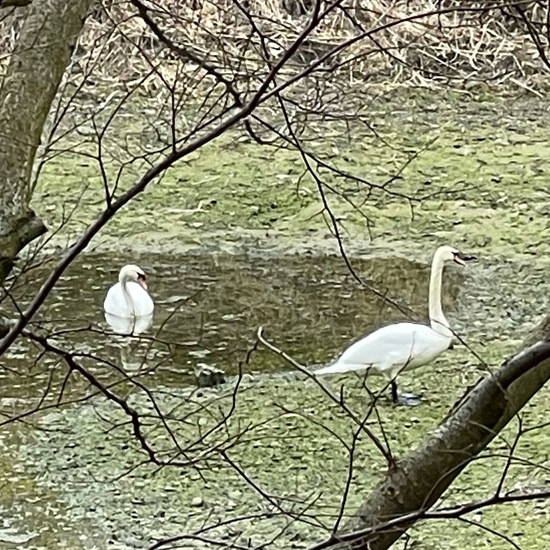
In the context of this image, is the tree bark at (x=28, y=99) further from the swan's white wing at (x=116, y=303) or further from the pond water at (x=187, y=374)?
the swan's white wing at (x=116, y=303)

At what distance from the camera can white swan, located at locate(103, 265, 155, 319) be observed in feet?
16.2

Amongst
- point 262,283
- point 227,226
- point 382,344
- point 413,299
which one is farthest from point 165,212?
point 382,344

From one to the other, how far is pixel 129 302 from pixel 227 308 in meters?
0.42

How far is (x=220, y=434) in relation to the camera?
401cm

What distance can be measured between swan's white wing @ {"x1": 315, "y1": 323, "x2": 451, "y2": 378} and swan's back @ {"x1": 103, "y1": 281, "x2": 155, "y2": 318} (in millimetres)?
914

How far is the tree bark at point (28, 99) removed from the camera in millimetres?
2029

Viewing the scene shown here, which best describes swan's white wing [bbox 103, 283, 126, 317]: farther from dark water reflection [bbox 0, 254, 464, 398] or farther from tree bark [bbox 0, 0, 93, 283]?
tree bark [bbox 0, 0, 93, 283]

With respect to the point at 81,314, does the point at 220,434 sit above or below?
below

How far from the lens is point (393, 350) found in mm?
4285

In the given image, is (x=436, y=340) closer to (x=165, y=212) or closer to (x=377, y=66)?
(x=165, y=212)

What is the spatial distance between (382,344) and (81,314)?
52.8 inches

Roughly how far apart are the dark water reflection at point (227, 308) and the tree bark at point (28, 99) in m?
2.25

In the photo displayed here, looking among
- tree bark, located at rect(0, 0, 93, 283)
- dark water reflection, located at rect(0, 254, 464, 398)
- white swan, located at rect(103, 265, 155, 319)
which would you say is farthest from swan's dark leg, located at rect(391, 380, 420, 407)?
tree bark, located at rect(0, 0, 93, 283)

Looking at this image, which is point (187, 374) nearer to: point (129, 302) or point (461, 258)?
point (129, 302)
